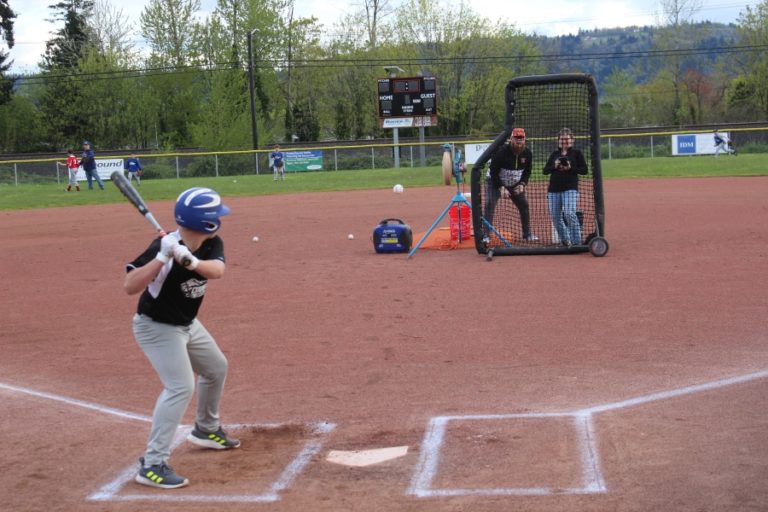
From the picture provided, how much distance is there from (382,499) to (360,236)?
1264 cm

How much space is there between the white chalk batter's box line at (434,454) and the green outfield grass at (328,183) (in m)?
25.1

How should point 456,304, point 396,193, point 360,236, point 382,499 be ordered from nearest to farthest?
1. point 382,499
2. point 456,304
3. point 360,236
4. point 396,193

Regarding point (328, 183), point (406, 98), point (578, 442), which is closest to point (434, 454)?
point (578, 442)

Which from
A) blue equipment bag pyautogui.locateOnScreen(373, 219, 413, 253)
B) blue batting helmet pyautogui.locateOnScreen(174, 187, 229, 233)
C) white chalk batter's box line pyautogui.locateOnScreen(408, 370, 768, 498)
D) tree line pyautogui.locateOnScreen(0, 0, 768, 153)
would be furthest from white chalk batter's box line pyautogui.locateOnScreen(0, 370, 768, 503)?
tree line pyautogui.locateOnScreen(0, 0, 768, 153)

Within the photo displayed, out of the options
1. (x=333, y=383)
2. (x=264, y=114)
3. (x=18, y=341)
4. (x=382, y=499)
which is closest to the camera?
(x=382, y=499)

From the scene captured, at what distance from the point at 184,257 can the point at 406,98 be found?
41.1m

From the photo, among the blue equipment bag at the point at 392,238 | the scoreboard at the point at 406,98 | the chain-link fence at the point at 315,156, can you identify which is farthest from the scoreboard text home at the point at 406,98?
the blue equipment bag at the point at 392,238

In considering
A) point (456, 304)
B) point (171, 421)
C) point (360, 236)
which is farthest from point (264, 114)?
point (171, 421)

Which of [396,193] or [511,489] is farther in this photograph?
[396,193]

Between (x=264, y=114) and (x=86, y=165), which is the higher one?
(x=264, y=114)

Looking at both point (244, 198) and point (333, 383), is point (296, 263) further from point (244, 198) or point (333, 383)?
point (244, 198)

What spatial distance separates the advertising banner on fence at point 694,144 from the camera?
47594mm

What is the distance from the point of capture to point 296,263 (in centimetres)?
1416

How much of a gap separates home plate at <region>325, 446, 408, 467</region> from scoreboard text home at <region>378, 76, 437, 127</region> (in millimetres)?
40192
